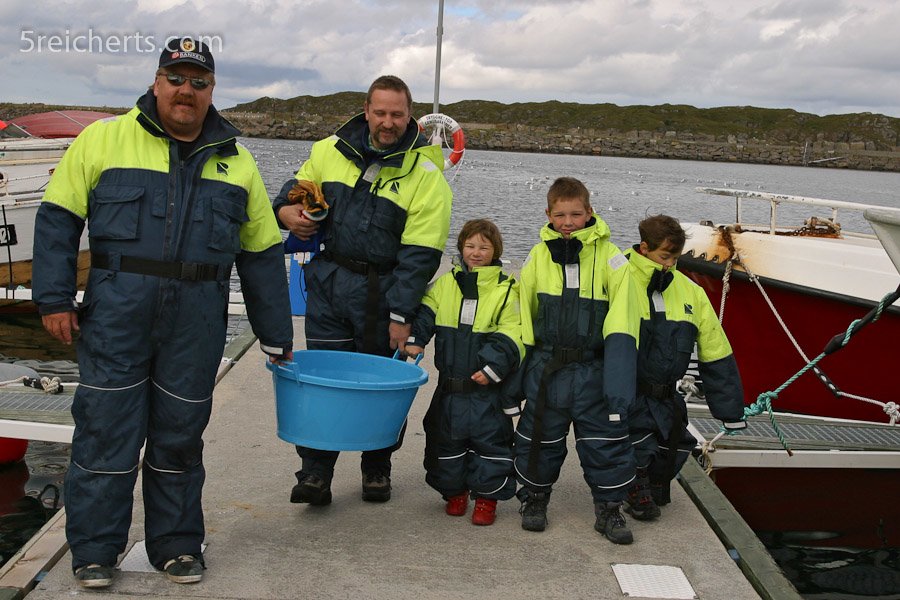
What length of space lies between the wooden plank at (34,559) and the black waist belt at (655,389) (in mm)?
2625

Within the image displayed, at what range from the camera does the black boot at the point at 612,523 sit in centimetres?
442

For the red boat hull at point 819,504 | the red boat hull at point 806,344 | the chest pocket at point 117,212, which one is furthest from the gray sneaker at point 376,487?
the red boat hull at point 806,344

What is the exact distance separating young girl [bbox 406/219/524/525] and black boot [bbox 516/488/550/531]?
11cm

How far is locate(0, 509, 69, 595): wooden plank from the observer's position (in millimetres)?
3752

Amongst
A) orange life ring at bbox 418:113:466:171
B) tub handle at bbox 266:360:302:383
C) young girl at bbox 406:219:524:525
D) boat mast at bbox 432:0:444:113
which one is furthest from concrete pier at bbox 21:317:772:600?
boat mast at bbox 432:0:444:113

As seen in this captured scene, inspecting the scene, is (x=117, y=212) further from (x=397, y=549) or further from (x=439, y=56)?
(x=439, y=56)

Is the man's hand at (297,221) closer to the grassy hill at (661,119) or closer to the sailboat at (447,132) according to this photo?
the sailboat at (447,132)

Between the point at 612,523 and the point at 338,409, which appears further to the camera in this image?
the point at 612,523

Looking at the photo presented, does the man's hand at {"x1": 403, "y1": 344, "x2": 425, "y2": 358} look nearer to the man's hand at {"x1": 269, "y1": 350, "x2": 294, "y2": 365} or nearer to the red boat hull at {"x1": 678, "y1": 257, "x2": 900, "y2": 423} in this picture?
the man's hand at {"x1": 269, "y1": 350, "x2": 294, "y2": 365}

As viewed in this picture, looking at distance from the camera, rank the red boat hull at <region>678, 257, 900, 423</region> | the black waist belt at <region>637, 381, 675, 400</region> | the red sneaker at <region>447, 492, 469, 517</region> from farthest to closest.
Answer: the red boat hull at <region>678, 257, 900, 423</region>, the black waist belt at <region>637, 381, 675, 400</region>, the red sneaker at <region>447, 492, 469, 517</region>

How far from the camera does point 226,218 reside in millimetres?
3785

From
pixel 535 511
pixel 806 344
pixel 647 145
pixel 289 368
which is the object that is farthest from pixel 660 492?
pixel 647 145

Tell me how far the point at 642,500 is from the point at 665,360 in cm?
67

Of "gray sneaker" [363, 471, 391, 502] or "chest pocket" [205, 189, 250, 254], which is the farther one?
"gray sneaker" [363, 471, 391, 502]
